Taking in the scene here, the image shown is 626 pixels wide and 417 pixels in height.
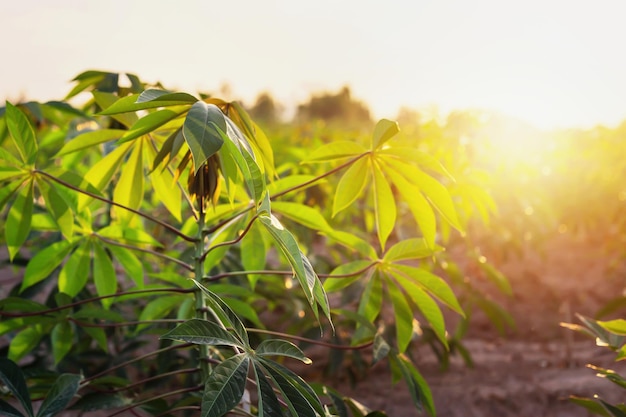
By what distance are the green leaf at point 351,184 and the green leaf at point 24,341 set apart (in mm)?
724

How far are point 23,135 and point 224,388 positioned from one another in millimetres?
625

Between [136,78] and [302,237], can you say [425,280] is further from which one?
[302,237]

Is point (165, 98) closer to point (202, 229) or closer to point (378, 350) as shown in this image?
point (202, 229)

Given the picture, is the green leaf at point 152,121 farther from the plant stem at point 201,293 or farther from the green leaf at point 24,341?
the green leaf at point 24,341

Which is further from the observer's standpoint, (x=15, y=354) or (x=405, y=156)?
(x=15, y=354)

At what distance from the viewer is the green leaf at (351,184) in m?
1.20

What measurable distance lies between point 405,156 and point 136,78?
63 cm

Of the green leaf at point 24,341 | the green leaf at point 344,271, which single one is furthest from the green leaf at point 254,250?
the green leaf at point 24,341

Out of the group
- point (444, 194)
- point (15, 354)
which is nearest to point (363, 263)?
point (444, 194)

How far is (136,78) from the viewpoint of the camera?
54.6 inches

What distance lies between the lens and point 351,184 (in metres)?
1.21

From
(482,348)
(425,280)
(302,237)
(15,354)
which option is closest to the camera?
(425,280)

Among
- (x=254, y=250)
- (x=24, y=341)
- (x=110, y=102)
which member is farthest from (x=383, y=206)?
(x=24, y=341)

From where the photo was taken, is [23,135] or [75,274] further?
[75,274]
